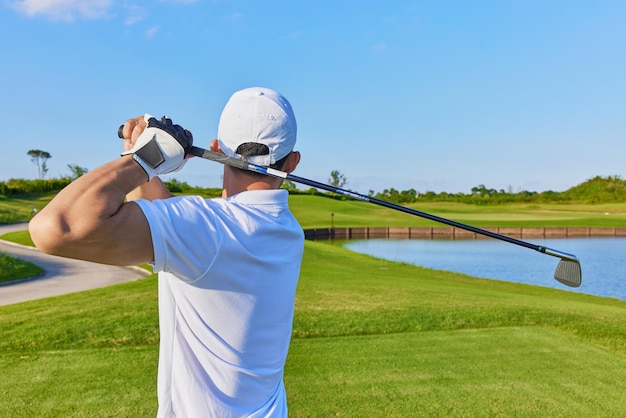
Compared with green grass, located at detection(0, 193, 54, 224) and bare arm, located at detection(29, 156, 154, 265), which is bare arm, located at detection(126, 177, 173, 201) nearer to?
bare arm, located at detection(29, 156, 154, 265)

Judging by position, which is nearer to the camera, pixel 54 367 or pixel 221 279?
pixel 221 279

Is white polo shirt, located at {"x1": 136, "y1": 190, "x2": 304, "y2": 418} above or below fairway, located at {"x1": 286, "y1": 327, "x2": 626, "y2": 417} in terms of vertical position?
above

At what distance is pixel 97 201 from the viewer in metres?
1.23

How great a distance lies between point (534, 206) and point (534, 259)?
184ft

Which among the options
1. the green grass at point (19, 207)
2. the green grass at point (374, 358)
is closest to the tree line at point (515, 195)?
the green grass at point (19, 207)

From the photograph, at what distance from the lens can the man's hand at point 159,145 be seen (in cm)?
141

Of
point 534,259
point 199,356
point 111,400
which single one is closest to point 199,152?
point 199,356

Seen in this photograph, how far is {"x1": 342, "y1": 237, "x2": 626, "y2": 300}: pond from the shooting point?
69.8ft

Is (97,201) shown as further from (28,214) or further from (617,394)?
(28,214)

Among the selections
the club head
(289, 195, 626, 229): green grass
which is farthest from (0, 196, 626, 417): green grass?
(289, 195, 626, 229): green grass

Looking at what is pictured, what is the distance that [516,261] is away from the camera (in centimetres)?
2875

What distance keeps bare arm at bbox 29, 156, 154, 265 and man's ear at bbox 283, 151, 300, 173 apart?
54cm

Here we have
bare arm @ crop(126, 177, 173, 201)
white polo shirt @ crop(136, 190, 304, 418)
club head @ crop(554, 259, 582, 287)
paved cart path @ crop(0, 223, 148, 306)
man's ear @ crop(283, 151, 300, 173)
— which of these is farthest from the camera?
paved cart path @ crop(0, 223, 148, 306)

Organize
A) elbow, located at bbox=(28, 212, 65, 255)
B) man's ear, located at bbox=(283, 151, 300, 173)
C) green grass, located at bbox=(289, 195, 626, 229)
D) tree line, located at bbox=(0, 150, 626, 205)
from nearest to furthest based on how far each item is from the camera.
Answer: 1. elbow, located at bbox=(28, 212, 65, 255)
2. man's ear, located at bbox=(283, 151, 300, 173)
3. green grass, located at bbox=(289, 195, 626, 229)
4. tree line, located at bbox=(0, 150, 626, 205)
